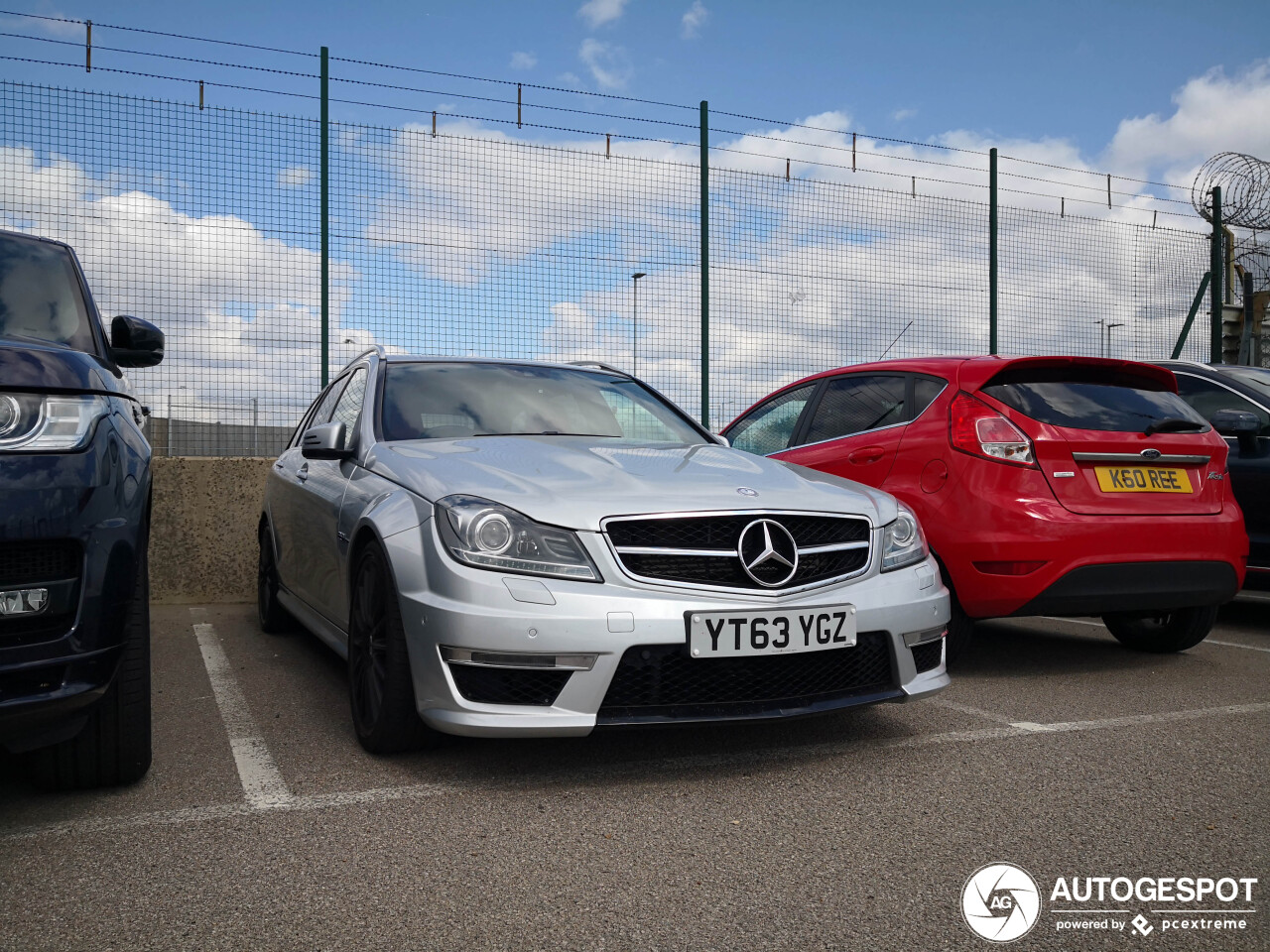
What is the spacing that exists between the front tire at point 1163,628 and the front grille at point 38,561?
4.55 meters

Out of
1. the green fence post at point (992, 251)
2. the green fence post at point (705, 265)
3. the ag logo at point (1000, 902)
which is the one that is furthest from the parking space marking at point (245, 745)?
the green fence post at point (992, 251)

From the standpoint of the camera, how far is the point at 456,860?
8.55 ft

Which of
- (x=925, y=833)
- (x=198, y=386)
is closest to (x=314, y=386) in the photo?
(x=198, y=386)

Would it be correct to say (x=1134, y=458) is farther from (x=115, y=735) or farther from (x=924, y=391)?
(x=115, y=735)

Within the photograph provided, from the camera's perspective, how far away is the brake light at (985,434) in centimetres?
457

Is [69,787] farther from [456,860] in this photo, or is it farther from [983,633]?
[983,633]

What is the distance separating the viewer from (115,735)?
3.04 m

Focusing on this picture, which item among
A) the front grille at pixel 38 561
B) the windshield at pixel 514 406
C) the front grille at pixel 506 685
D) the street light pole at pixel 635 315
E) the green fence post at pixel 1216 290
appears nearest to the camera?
the front grille at pixel 38 561

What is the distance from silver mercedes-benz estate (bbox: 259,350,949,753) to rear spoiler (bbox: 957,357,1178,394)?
1.20m

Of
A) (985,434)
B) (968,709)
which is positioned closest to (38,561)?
(968,709)

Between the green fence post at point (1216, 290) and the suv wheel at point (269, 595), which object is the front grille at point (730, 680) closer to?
the suv wheel at point (269, 595)

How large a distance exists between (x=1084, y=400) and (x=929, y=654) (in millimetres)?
1778

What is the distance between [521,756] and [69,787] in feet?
4.25

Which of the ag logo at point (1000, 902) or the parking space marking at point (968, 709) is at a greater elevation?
the parking space marking at point (968, 709)
